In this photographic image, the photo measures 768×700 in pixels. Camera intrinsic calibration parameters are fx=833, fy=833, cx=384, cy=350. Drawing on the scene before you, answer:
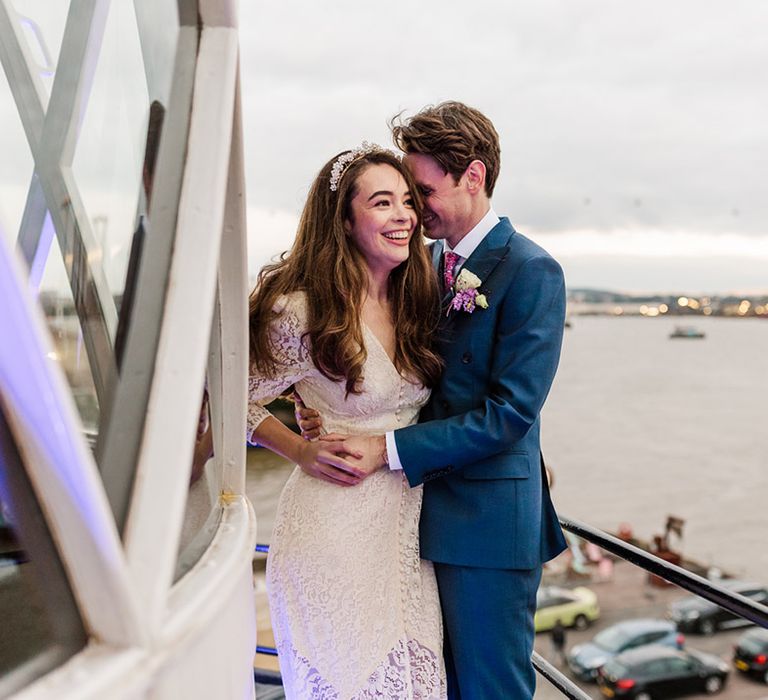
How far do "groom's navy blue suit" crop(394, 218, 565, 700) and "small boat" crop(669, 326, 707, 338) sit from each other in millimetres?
147022

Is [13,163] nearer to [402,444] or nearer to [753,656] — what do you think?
[402,444]

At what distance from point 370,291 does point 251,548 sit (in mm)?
1091

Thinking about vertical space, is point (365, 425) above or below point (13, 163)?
below

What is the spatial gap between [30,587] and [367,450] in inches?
53.8

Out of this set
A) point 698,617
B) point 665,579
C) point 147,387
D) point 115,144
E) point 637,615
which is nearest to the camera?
point 147,387

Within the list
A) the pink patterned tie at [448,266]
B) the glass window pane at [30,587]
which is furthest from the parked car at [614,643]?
the glass window pane at [30,587]

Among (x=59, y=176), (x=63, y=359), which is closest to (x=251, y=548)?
(x=63, y=359)

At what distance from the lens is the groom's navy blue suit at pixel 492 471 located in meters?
2.25

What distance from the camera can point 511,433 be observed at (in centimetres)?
225

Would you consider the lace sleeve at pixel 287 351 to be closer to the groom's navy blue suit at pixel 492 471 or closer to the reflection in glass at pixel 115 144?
the groom's navy blue suit at pixel 492 471

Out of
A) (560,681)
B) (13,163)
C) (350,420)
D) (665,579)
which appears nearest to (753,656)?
(560,681)

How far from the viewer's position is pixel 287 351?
2.38 metres

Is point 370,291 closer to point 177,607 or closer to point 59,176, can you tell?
point 59,176

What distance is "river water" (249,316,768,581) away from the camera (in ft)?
200
